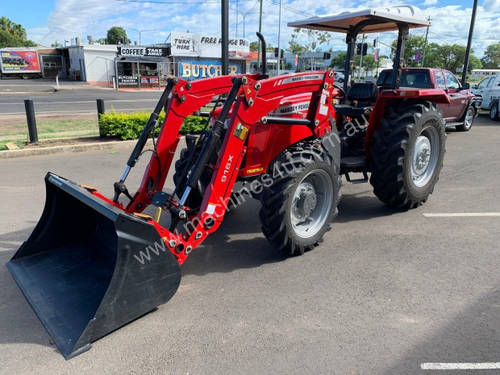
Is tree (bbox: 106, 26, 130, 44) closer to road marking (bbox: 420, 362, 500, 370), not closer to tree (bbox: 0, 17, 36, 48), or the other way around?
tree (bbox: 0, 17, 36, 48)

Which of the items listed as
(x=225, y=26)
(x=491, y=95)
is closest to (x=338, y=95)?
(x=225, y=26)

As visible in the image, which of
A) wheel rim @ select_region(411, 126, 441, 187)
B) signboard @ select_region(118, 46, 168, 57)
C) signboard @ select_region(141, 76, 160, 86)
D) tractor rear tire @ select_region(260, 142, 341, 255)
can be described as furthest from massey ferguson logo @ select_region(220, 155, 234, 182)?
signboard @ select_region(118, 46, 168, 57)

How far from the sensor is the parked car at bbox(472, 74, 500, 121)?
1513cm

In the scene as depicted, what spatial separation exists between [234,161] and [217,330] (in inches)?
57.6

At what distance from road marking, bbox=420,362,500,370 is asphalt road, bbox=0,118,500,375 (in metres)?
0.04

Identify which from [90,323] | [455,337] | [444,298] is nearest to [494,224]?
[444,298]

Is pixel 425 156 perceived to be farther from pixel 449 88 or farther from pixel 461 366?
pixel 449 88

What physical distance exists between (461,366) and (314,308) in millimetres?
1098

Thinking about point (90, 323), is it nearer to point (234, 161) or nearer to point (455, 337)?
point (234, 161)

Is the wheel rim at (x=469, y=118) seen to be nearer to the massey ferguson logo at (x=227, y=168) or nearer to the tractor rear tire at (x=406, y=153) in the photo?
the tractor rear tire at (x=406, y=153)

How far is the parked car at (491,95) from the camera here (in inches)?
596

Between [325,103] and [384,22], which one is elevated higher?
[384,22]

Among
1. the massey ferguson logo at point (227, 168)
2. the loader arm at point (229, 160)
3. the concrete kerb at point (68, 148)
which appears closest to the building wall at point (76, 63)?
the concrete kerb at point (68, 148)

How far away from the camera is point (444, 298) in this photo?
3.37 meters
